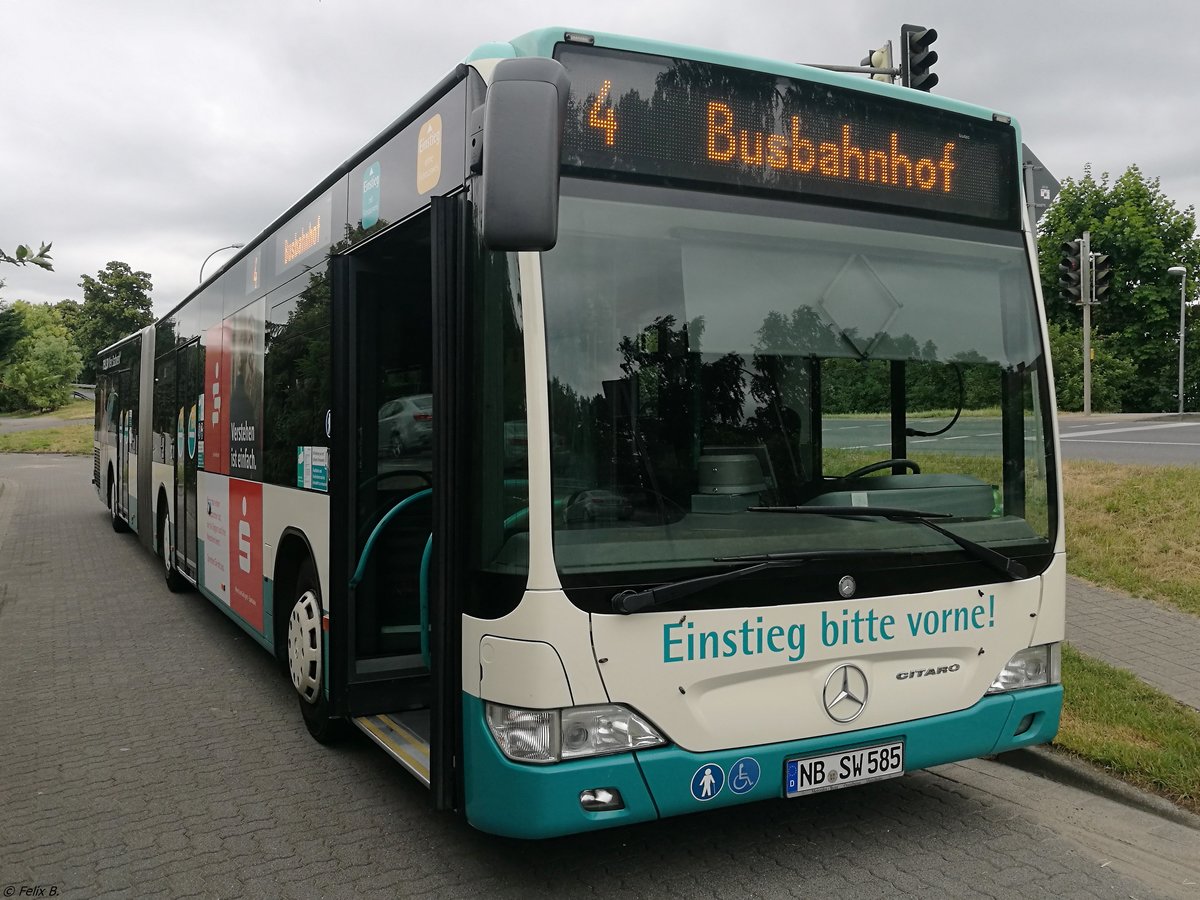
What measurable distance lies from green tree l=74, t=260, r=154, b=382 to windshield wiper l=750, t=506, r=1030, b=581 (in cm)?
10169

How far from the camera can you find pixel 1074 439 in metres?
21.6

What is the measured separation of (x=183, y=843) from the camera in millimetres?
4262

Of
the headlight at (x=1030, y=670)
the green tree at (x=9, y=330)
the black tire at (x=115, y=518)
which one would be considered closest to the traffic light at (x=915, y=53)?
the headlight at (x=1030, y=670)

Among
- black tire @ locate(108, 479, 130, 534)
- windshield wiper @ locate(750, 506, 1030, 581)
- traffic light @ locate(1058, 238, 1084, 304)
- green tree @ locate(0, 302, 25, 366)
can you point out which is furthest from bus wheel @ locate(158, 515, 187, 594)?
traffic light @ locate(1058, 238, 1084, 304)

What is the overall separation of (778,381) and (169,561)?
868cm

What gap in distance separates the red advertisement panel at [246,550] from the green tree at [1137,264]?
51786mm

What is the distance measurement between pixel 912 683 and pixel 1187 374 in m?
58.7

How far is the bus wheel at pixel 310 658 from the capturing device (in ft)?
17.4

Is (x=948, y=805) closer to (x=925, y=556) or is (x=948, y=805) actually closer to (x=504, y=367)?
(x=925, y=556)

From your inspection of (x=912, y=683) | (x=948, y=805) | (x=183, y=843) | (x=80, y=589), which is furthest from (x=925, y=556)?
(x=80, y=589)

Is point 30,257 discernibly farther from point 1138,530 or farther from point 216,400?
point 1138,530

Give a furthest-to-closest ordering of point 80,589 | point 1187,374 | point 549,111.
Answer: point 1187,374 → point 80,589 → point 549,111

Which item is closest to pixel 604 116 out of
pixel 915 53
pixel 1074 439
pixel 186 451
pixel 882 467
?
pixel 882 467

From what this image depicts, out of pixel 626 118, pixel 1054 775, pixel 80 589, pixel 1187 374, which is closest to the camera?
pixel 626 118
